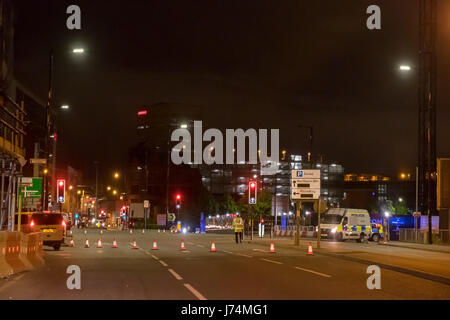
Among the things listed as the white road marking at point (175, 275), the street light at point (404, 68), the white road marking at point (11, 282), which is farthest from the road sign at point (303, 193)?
the white road marking at point (11, 282)

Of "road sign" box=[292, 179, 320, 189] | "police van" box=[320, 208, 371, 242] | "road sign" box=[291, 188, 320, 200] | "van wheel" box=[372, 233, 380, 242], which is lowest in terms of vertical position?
"van wheel" box=[372, 233, 380, 242]

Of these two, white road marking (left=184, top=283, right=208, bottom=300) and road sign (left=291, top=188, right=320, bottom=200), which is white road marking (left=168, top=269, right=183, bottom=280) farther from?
road sign (left=291, top=188, right=320, bottom=200)

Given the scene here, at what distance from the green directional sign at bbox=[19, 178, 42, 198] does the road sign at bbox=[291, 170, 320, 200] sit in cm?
1312

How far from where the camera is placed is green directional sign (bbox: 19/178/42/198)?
27.1 meters

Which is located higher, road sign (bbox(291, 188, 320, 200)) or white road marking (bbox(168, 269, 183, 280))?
road sign (bbox(291, 188, 320, 200))

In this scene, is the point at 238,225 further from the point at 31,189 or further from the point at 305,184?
the point at 31,189

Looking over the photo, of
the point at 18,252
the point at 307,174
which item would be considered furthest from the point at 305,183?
the point at 18,252

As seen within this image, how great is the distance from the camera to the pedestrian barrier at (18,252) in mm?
18469

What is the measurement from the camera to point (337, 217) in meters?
51.8

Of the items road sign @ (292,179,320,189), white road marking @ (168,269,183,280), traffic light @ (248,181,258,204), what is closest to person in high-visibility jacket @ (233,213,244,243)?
traffic light @ (248,181,258,204)

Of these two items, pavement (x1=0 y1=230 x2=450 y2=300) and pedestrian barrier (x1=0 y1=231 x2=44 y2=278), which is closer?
pavement (x1=0 y1=230 x2=450 y2=300)

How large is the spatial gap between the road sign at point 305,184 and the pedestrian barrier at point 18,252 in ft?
49.1
